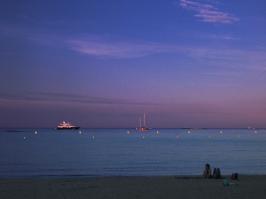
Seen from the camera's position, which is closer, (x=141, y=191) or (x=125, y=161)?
(x=141, y=191)

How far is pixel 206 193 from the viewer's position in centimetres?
1981

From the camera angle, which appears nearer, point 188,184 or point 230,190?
point 230,190

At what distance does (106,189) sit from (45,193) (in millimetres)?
2957

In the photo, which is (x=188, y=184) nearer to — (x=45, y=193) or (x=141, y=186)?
(x=141, y=186)

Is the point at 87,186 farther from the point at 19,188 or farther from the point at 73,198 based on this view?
the point at 73,198

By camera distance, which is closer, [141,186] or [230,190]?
[230,190]

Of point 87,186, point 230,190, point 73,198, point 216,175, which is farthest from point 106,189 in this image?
point 216,175

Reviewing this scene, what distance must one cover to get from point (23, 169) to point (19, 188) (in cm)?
2262

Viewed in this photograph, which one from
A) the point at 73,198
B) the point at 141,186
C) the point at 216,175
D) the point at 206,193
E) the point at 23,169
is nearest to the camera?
the point at 73,198

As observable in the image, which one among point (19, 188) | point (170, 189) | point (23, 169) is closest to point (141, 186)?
point (170, 189)

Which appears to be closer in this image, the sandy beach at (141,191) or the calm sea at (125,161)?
the sandy beach at (141,191)

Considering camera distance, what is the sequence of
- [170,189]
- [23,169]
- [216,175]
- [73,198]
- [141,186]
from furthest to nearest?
1. [23,169]
2. [216,175]
3. [141,186]
4. [170,189]
5. [73,198]

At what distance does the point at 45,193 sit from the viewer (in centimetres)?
2014

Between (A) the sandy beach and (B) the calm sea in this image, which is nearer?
(A) the sandy beach
